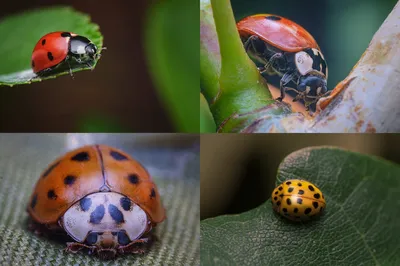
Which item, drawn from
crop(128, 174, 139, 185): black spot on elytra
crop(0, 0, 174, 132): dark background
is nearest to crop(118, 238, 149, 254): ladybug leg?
crop(128, 174, 139, 185): black spot on elytra

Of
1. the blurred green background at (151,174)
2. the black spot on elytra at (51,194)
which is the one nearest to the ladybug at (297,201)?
the blurred green background at (151,174)

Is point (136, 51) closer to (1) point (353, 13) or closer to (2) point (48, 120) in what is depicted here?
(2) point (48, 120)

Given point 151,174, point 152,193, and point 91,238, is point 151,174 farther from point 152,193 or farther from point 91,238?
point 91,238

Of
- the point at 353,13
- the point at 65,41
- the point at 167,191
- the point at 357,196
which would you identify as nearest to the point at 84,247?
the point at 167,191

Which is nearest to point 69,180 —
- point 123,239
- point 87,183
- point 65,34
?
point 87,183

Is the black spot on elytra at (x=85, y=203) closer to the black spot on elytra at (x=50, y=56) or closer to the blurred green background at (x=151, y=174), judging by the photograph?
the blurred green background at (x=151, y=174)

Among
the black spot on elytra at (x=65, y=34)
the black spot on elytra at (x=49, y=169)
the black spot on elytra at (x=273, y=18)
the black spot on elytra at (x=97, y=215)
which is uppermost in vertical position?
the black spot on elytra at (x=65, y=34)
